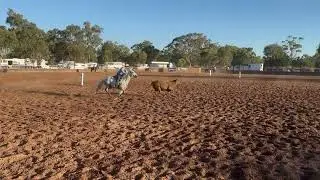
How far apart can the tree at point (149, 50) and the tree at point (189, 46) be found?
33.6 ft

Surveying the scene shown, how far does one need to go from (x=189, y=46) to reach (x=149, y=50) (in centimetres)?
1789

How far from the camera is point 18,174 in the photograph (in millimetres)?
6680

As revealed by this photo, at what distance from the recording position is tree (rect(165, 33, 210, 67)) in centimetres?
16912

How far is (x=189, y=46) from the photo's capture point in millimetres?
171750

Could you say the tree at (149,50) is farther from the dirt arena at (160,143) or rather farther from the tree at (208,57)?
the dirt arena at (160,143)

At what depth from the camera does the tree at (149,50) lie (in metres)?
163

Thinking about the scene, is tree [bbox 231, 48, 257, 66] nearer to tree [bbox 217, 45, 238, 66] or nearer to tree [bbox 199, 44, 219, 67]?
tree [bbox 217, 45, 238, 66]

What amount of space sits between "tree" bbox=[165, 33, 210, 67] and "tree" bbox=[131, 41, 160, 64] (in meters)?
10.2

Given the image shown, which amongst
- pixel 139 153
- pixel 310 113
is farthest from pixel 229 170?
pixel 310 113

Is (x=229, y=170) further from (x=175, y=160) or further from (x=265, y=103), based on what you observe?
(x=265, y=103)

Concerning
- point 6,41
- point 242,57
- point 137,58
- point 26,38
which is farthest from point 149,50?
point 6,41

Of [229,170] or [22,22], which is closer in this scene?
[229,170]

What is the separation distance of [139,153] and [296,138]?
11.4 ft

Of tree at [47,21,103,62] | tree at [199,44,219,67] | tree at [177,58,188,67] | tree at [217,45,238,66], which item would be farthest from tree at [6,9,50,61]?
tree at [217,45,238,66]
